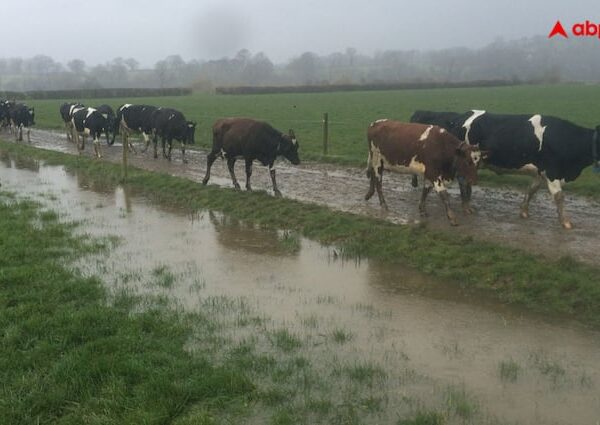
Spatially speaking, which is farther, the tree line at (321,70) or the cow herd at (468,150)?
the tree line at (321,70)

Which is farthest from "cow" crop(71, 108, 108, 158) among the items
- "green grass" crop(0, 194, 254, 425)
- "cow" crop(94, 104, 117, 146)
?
"green grass" crop(0, 194, 254, 425)

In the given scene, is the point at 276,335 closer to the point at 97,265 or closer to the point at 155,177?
the point at 97,265

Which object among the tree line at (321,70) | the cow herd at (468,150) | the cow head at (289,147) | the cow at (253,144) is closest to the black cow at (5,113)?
the cow at (253,144)

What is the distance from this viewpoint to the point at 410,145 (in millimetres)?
11102

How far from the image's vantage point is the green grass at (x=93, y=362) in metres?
4.61

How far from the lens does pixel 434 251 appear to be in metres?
8.66

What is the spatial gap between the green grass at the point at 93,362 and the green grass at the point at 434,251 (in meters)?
2.34

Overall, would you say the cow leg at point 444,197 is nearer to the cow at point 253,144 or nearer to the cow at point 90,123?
the cow at point 253,144

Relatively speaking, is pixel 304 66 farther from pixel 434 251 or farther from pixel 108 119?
pixel 434 251

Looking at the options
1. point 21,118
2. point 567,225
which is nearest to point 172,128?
point 21,118

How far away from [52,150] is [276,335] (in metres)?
18.8

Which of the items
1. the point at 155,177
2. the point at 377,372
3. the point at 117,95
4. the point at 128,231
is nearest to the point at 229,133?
the point at 155,177

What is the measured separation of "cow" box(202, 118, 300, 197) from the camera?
13.6 meters

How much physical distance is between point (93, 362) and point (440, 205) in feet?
27.5
